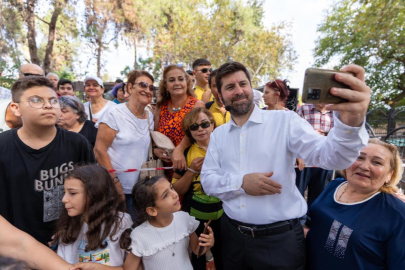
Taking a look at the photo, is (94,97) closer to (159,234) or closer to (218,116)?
(218,116)

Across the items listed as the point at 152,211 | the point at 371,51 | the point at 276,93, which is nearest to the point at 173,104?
the point at 152,211

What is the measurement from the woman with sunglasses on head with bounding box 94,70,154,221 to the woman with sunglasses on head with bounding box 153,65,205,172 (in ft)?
0.67

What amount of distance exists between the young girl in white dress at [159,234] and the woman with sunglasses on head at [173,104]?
80 cm

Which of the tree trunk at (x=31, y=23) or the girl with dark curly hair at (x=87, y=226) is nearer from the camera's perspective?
the girl with dark curly hair at (x=87, y=226)

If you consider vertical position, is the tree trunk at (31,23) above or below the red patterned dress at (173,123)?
above


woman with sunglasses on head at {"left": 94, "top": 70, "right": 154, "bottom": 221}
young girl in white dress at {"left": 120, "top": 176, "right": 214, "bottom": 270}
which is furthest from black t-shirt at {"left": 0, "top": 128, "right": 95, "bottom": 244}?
woman with sunglasses on head at {"left": 94, "top": 70, "right": 154, "bottom": 221}

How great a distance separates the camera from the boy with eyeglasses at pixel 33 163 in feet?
5.81

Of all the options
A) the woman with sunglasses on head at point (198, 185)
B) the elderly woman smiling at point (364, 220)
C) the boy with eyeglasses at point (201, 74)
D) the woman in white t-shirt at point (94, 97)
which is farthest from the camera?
the boy with eyeglasses at point (201, 74)

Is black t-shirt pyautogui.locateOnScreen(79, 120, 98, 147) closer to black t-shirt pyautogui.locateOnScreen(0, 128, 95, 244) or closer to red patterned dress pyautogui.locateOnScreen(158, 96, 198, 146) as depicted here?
red patterned dress pyautogui.locateOnScreen(158, 96, 198, 146)

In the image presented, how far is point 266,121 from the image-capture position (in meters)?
1.81

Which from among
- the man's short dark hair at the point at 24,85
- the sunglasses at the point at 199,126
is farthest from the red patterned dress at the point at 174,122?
the man's short dark hair at the point at 24,85

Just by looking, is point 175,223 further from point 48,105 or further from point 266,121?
point 48,105

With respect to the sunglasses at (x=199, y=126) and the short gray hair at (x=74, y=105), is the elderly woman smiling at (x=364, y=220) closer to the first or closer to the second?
the sunglasses at (x=199, y=126)

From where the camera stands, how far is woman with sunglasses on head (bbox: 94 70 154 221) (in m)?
2.69
